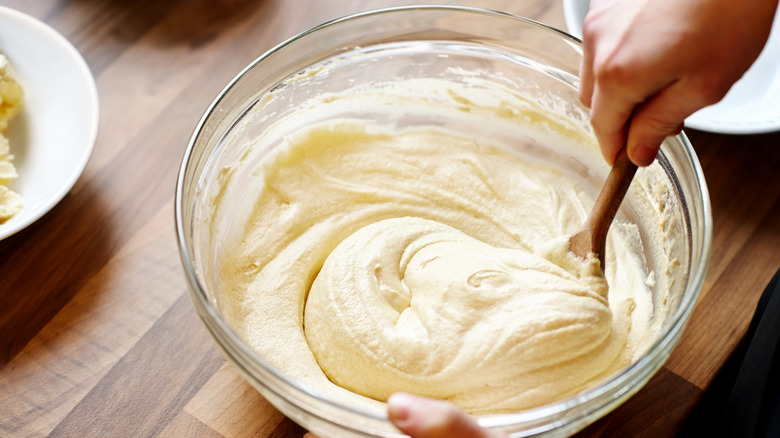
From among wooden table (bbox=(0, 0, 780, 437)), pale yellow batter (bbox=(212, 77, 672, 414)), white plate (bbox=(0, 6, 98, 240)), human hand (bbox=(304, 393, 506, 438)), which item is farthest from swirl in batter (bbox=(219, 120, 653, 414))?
white plate (bbox=(0, 6, 98, 240))

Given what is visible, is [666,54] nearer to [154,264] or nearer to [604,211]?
[604,211]

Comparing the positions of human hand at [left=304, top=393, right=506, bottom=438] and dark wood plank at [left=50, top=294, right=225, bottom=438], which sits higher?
human hand at [left=304, top=393, right=506, bottom=438]

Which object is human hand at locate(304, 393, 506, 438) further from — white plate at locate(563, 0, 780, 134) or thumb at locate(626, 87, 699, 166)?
white plate at locate(563, 0, 780, 134)

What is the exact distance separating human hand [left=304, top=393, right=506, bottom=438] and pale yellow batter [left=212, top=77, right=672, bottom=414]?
206 millimetres

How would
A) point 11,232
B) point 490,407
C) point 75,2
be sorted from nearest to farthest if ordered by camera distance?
point 490,407
point 11,232
point 75,2

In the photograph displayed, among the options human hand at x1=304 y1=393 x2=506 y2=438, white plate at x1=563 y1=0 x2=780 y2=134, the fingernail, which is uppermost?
the fingernail

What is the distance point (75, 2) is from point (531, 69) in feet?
3.13

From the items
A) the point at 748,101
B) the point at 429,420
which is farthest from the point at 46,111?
the point at 748,101

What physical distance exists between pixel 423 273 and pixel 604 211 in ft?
0.93

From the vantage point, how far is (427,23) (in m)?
1.16

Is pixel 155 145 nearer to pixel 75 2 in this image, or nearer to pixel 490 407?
pixel 75 2

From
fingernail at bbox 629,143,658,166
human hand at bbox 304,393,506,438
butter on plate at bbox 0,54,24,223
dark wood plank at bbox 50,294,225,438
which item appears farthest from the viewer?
butter on plate at bbox 0,54,24,223

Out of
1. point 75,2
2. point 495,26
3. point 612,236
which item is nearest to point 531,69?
point 495,26

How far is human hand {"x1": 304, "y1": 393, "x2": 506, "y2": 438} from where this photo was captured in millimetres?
709
